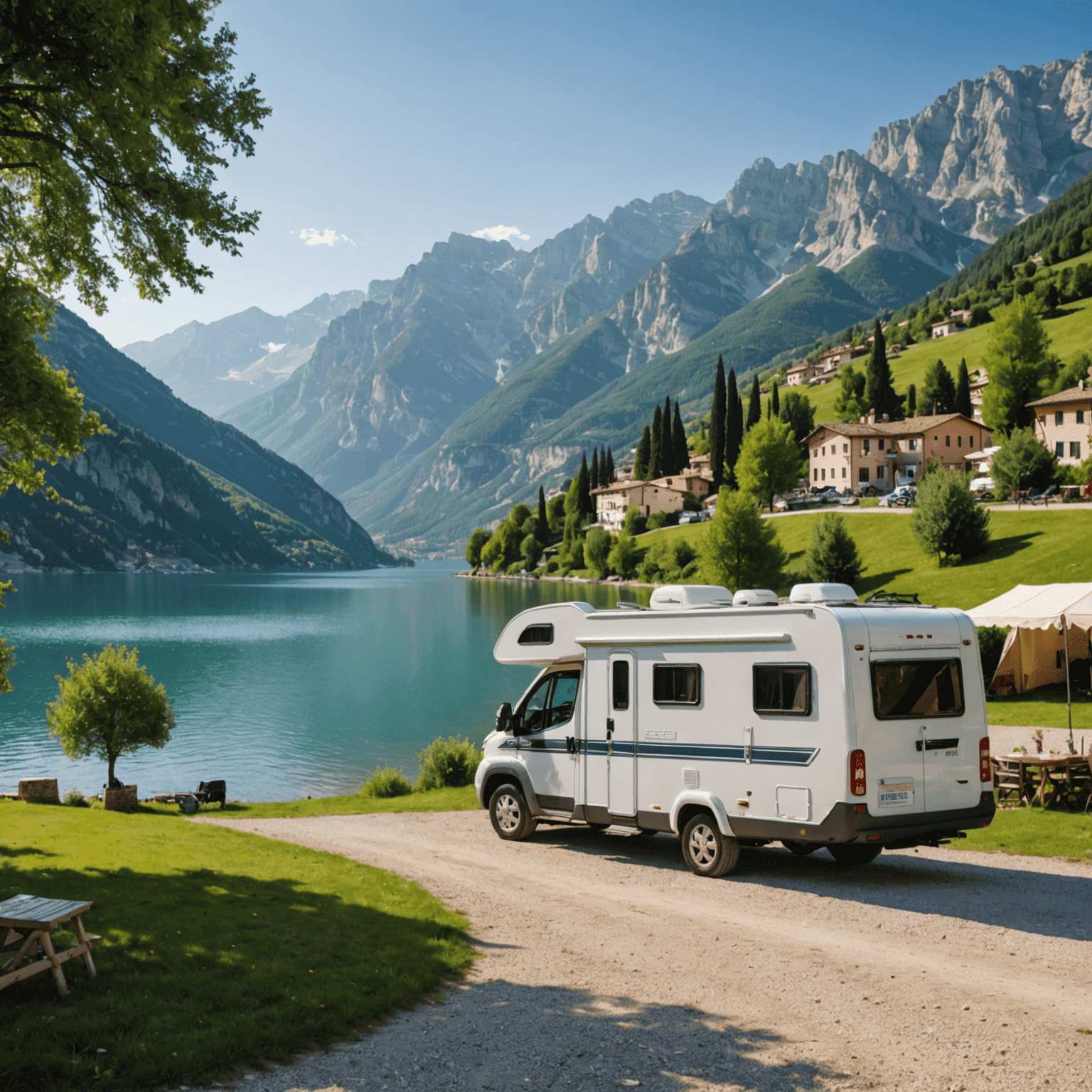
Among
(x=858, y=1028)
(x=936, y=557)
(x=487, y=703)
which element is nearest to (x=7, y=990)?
(x=858, y=1028)

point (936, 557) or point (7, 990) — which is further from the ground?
point (936, 557)

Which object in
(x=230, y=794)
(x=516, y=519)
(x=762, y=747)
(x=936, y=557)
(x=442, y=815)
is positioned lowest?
(x=230, y=794)

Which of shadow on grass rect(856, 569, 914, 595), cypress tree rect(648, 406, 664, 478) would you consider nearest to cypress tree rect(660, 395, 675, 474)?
cypress tree rect(648, 406, 664, 478)

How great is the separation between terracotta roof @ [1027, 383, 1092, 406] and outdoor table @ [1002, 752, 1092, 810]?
80.0 metres

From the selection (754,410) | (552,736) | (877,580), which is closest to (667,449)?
(754,410)

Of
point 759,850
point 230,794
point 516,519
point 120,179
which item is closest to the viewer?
point 120,179

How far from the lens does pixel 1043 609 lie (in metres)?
22.6

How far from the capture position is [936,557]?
65.9m

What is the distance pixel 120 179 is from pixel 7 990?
9.93 meters

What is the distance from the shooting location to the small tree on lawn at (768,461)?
10044 cm

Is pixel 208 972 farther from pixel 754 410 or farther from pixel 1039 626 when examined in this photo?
pixel 754 410

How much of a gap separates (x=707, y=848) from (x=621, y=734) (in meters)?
2.21

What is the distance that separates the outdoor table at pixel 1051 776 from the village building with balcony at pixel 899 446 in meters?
103

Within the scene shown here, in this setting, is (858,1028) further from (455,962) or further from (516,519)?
(516,519)
